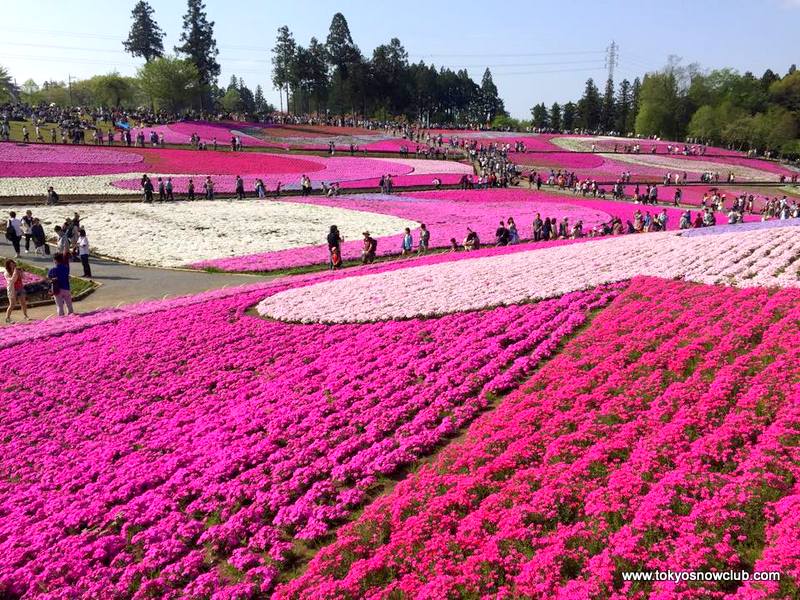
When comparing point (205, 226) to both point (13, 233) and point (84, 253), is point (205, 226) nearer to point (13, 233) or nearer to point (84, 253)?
point (13, 233)

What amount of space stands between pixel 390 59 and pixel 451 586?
457ft

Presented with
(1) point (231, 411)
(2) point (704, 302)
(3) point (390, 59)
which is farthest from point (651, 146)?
(1) point (231, 411)

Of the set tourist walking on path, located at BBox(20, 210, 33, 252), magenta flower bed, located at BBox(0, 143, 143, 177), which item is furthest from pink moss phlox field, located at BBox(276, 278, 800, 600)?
magenta flower bed, located at BBox(0, 143, 143, 177)

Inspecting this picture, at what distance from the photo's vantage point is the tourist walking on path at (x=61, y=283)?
19502 millimetres

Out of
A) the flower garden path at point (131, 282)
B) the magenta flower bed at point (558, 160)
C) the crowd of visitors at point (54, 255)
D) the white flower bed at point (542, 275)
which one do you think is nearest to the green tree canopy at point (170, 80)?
the magenta flower bed at point (558, 160)

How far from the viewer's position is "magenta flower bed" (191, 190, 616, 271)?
30297 mm

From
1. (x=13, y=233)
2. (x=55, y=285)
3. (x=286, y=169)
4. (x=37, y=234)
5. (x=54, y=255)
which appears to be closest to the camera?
(x=54, y=255)

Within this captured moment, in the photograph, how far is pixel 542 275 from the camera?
64.1 feet

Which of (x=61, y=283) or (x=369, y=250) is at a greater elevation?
(x=369, y=250)

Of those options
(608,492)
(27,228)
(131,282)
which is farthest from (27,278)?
(608,492)

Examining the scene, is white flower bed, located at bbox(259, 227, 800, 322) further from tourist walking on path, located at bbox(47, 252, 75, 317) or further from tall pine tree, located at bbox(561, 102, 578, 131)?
tall pine tree, located at bbox(561, 102, 578, 131)

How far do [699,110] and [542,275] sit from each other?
390ft

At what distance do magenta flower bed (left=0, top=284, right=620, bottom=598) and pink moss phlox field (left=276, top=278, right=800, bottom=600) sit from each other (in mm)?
1082

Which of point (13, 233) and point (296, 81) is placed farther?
point (296, 81)
